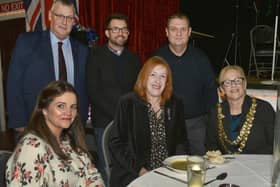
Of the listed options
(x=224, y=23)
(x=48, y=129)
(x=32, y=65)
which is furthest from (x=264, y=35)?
(x=48, y=129)

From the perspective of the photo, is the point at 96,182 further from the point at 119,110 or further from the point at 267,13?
the point at 267,13

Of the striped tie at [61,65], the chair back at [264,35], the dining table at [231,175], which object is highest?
the chair back at [264,35]

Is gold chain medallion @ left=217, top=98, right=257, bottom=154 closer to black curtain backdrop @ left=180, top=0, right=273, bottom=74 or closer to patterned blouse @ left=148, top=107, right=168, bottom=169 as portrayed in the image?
patterned blouse @ left=148, top=107, right=168, bottom=169

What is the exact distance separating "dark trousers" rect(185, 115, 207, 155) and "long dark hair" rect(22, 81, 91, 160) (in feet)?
4.09

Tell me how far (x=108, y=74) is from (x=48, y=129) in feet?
3.67

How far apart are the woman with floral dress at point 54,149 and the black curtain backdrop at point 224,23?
190 inches

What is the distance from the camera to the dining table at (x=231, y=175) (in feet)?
5.03

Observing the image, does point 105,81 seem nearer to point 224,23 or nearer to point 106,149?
point 106,149

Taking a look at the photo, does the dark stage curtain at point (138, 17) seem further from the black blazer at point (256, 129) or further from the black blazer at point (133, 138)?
the black blazer at point (256, 129)

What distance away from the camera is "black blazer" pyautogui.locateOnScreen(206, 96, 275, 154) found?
229 centimetres

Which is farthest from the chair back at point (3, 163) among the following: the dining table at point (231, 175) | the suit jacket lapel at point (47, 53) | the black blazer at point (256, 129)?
the black blazer at point (256, 129)

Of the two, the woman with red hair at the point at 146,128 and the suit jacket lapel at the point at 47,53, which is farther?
the suit jacket lapel at the point at 47,53

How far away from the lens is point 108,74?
9.18 ft

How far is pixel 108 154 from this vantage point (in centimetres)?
218
